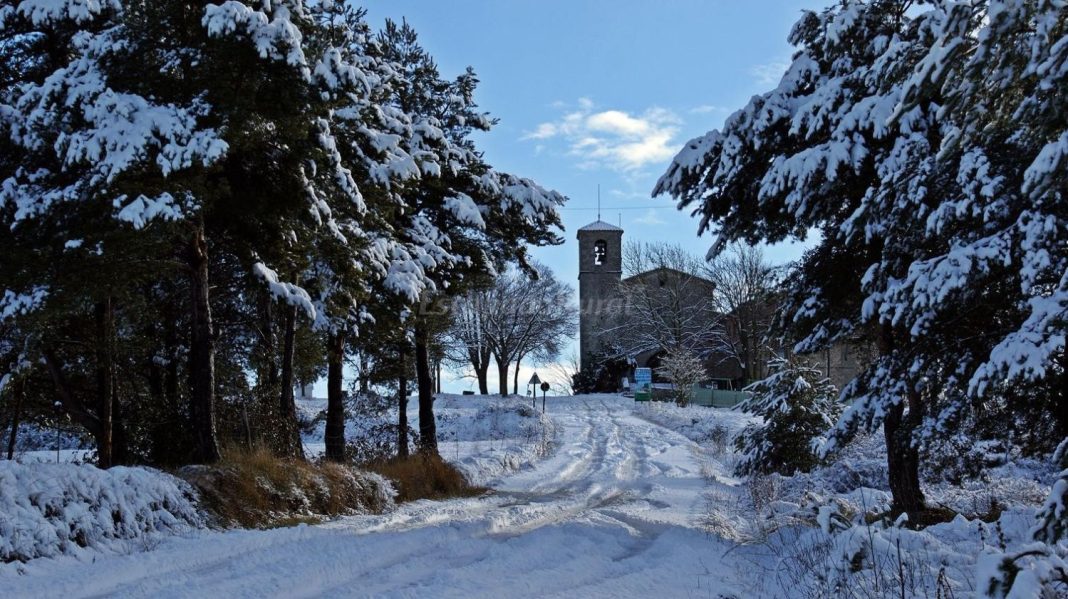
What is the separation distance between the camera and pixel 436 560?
A: 615cm

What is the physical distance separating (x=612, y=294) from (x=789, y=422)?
52.0 m

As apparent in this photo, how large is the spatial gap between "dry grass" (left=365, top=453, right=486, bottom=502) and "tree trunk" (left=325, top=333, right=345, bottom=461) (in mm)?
1143

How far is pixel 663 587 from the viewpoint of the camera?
5.52 metres

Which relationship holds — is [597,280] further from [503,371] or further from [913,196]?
[913,196]

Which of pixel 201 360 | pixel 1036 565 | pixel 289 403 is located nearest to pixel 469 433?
pixel 289 403

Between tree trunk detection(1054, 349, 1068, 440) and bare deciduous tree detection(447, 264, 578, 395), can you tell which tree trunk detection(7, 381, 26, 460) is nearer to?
tree trunk detection(1054, 349, 1068, 440)

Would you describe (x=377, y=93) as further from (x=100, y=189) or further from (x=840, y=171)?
(x=840, y=171)

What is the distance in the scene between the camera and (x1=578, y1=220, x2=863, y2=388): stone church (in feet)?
198

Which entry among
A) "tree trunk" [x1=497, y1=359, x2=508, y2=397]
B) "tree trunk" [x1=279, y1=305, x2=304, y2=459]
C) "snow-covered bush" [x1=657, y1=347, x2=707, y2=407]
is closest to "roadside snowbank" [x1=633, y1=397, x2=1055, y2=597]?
"tree trunk" [x1=279, y1=305, x2=304, y2=459]

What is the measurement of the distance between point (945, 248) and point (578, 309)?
56.2 metres

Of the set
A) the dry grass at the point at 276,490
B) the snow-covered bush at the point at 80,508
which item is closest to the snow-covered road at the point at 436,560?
the snow-covered bush at the point at 80,508

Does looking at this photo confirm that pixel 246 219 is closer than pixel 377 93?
Yes

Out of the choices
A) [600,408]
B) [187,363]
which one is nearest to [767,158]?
[187,363]

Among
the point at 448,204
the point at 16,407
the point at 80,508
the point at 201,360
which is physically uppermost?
the point at 448,204
